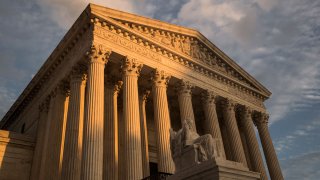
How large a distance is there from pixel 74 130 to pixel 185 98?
27.1 feet

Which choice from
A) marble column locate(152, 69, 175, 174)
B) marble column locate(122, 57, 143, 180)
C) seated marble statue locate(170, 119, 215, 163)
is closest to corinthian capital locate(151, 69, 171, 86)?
marble column locate(152, 69, 175, 174)

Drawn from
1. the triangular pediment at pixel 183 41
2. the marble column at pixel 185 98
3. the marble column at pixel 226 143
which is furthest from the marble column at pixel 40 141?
the marble column at pixel 226 143

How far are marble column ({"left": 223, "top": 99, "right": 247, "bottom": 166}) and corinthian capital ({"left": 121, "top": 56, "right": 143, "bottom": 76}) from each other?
9769 millimetres

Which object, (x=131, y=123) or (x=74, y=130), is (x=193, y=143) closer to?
(x=131, y=123)

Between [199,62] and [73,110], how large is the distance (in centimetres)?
1099

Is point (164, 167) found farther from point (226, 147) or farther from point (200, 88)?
point (226, 147)

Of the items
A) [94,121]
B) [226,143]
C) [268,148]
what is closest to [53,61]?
[94,121]

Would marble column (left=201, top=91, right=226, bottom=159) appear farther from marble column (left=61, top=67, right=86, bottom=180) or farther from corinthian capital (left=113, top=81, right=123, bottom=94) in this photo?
marble column (left=61, top=67, right=86, bottom=180)

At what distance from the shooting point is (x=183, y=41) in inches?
944

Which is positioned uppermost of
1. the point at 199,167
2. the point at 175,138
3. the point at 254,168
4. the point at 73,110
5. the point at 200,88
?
the point at 200,88

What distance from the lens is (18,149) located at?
21.5 metres

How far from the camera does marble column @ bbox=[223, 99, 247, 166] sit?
2348 centimetres

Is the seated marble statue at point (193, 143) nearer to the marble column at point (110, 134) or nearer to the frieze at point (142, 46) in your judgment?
the marble column at point (110, 134)

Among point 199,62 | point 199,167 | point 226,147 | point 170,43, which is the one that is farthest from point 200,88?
point 199,167
